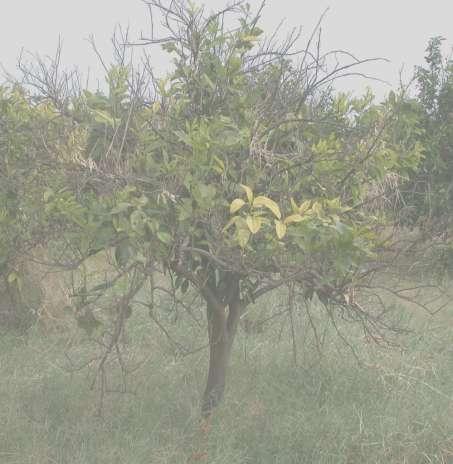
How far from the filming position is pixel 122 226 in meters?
2.20

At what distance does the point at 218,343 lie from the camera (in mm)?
3479

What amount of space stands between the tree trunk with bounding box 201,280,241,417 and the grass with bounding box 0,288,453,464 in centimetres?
9

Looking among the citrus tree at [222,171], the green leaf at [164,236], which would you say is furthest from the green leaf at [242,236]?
the green leaf at [164,236]

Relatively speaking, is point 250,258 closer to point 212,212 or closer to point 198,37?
point 212,212

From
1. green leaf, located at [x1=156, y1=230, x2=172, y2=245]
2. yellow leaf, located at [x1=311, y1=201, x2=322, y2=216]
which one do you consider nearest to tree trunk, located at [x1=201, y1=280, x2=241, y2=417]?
green leaf, located at [x1=156, y1=230, x2=172, y2=245]

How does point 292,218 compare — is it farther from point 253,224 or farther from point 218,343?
point 218,343

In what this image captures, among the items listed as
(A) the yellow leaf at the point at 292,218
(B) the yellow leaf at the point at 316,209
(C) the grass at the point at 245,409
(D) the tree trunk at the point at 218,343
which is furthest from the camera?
(D) the tree trunk at the point at 218,343

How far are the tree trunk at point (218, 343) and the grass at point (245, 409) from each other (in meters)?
0.09

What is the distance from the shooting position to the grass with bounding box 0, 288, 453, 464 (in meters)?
3.22

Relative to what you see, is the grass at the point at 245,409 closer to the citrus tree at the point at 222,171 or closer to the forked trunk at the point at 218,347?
the forked trunk at the point at 218,347

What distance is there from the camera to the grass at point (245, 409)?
3217mm

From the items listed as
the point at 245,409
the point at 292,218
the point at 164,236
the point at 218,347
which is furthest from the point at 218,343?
the point at 292,218

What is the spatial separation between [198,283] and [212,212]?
0.63 meters

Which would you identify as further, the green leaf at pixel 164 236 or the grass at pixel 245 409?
the grass at pixel 245 409
